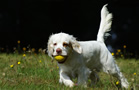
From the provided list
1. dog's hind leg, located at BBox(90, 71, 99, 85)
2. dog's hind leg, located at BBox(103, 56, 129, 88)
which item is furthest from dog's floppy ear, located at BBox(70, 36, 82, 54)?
dog's hind leg, located at BBox(90, 71, 99, 85)

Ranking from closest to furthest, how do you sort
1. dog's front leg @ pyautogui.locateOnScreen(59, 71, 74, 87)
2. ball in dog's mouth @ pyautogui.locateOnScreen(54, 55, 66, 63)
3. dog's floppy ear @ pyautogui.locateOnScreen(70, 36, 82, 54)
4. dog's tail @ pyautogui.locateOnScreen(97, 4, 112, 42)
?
ball in dog's mouth @ pyautogui.locateOnScreen(54, 55, 66, 63) < dog's front leg @ pyautogui.locateOnScreen(59, 71, 74, 87) < dog's floppy ear @ pyautogui.locateOnScreen(70, 36, 82, 54) < dog's tail @ pyautogui.locateOnScreen(97, 4, 112, 42)

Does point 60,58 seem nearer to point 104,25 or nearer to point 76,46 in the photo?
point 76,46

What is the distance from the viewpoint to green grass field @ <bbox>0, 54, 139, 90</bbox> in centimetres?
391

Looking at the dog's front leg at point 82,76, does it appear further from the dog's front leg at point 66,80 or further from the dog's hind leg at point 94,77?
the dog's hind leg at point 94,77

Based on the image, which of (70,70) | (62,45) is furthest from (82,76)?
(62,45)

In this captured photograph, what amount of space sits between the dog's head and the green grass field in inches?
17.1

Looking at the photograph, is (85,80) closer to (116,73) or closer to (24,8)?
(116,73)

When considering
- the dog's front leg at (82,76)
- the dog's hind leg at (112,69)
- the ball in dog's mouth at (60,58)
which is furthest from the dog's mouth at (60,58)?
the dog's hind leg at (112,69)

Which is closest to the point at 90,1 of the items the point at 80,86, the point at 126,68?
the point at 126,68

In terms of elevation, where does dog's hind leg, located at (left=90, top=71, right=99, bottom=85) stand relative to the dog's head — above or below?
below

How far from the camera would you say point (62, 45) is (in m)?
4.16

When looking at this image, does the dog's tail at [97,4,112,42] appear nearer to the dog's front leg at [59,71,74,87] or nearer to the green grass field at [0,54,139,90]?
the green grass field at [0,54,139,90]

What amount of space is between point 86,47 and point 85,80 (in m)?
0.66

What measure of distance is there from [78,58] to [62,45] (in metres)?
0.48
